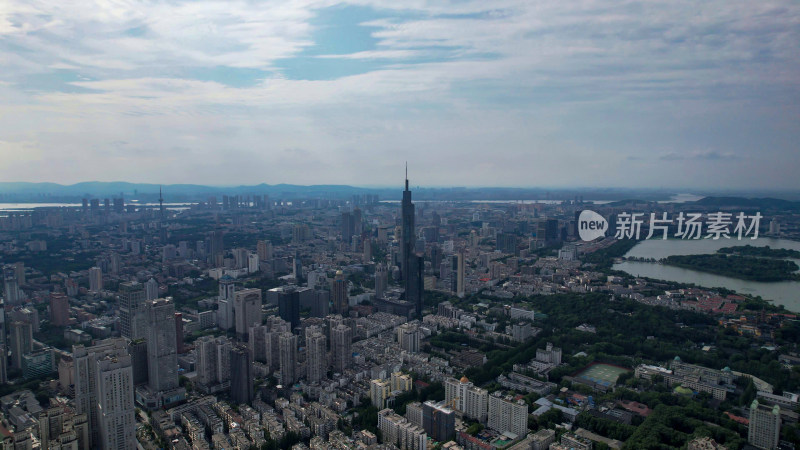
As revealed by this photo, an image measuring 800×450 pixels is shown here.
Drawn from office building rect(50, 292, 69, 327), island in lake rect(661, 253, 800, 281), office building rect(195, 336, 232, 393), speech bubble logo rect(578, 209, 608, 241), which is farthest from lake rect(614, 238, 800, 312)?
office building rect(50, 292, 69, 327)

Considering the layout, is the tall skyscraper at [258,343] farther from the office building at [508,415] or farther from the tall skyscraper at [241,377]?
the office building at [508,415]

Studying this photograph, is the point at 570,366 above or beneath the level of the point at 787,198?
beneath

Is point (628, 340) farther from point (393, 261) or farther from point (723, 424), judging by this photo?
point (393, 261)

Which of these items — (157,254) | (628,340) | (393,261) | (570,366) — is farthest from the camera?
(157,254)

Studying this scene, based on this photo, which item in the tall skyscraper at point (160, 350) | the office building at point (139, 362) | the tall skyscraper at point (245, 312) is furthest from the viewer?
the tall skyscraper at point (245, 312)

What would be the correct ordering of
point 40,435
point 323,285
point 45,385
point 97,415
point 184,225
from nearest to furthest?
point 40,435
point 97,415
point 45,385
point 323,285
point 184,225

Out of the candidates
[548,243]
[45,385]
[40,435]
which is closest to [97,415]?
[40,435]

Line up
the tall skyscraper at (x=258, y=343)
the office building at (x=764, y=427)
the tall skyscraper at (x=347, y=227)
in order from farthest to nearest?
the tall skyscraper at (x=347, y=227), the tall skyscraper at (x=258, y=343), the office building at (x=764, y=427)

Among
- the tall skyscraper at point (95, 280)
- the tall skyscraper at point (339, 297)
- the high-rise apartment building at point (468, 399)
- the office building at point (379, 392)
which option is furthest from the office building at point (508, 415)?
the tall skyscraper at point (95, 280)
